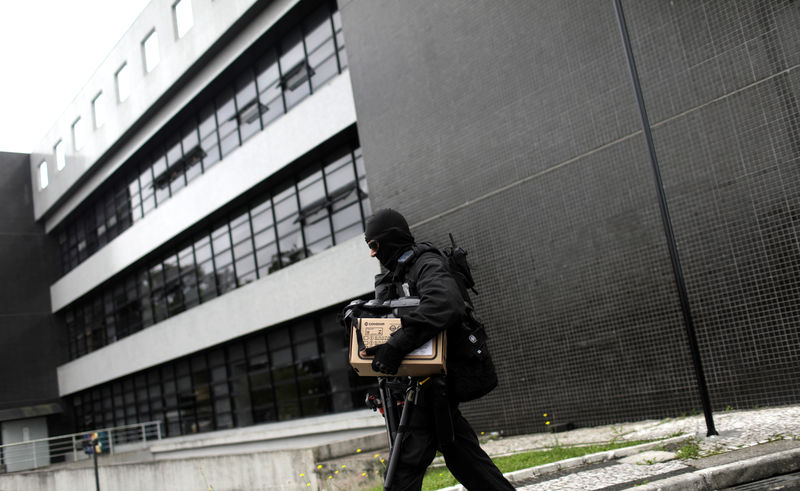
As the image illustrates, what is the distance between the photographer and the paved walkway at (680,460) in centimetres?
434

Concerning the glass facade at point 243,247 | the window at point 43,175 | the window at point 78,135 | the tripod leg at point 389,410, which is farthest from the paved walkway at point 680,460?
the window at point 43,175

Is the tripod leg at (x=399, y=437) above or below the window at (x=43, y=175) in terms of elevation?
below

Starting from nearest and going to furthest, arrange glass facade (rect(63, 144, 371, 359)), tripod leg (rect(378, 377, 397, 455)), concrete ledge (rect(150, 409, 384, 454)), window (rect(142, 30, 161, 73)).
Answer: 1. tripod leg (rect(378, 377, 397, 455))
2. concrete ledge (rect(150, 409, 384, 454))
3. glass facade (rect(63, 144, 371, 359))
4. window (rect(142, 30, 161, 73))

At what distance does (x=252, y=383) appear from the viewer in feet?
57.0

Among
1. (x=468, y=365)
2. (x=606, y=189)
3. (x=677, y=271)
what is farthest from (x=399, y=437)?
(x=606, y=189)

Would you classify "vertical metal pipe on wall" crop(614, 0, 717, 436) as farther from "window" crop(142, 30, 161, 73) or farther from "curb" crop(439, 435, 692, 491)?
"window" crop(142, 30, 161, 73)

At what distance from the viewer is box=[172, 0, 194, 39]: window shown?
1816cm

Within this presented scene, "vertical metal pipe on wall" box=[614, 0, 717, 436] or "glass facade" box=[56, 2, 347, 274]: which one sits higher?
"glass facade" box=[56, 2, 347, 274]

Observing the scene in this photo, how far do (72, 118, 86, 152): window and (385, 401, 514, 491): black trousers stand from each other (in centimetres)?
2480

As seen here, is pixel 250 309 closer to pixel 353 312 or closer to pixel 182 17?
pixel 182 17

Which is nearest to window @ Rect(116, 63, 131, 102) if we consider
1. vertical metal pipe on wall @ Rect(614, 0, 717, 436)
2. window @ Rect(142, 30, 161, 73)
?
window @ Rect(142, 30, 161, 73)

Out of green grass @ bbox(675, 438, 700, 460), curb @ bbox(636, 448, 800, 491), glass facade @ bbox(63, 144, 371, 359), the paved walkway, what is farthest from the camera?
glass facade @ bbox(63, 144, 371, 359)

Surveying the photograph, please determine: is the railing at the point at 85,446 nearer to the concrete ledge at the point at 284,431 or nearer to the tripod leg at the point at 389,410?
the concrete ledge at the point at 284,431

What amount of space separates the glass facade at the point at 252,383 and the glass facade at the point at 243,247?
1734mm
